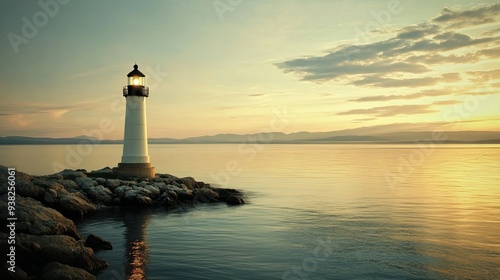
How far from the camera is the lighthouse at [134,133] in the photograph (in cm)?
3722

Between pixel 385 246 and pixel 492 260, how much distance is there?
4.28m

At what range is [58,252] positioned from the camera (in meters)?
13.7

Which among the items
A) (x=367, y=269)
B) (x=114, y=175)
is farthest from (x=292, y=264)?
(x=114, y=175)

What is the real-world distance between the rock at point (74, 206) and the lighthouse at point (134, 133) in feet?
34.7

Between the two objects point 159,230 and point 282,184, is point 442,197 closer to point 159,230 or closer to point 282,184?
point 282,184

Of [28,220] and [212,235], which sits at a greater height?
[28,220]

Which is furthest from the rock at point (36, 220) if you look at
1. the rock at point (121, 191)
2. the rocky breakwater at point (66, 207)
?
the rock at point (121, 191)

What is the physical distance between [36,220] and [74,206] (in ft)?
31.7

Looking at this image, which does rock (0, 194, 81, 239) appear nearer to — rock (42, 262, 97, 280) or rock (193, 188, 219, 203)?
rock (42, 262, 97, 280)

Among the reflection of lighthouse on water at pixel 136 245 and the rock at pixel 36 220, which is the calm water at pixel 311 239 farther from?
the rock at pixel 36 220

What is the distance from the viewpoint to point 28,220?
15.8 meters

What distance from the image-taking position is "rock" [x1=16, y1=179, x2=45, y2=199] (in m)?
23.9

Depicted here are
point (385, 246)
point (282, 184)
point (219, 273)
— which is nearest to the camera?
point (219, 273)

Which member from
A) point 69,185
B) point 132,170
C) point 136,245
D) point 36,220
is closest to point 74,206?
point 69,185
